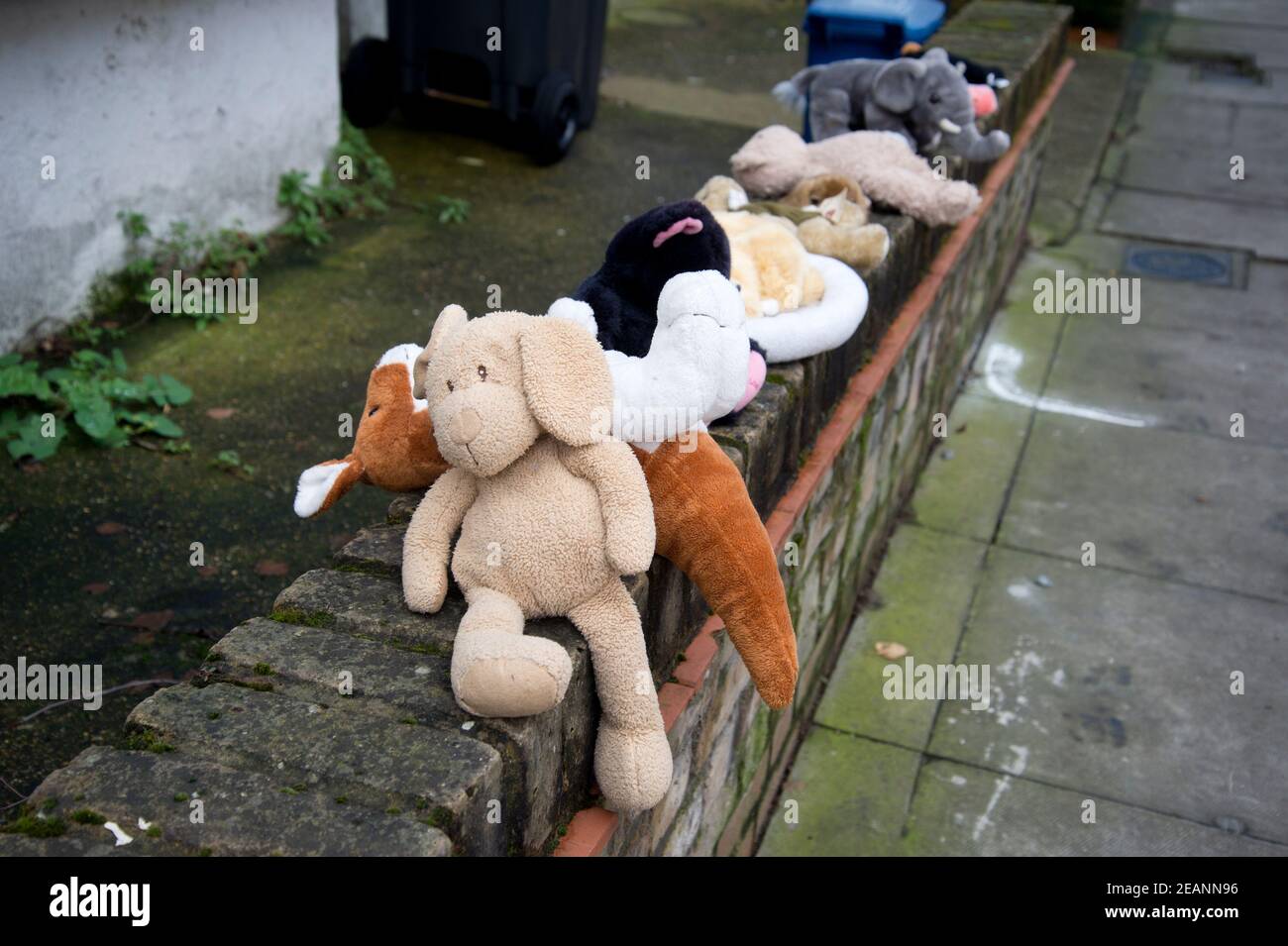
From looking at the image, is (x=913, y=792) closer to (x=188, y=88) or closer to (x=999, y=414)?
(x=999, y=414)

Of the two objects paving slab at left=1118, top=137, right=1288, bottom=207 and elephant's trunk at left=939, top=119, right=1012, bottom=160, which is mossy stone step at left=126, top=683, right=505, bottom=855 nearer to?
elephant's trunk at left=939, top=119, right=1012, bottom=160

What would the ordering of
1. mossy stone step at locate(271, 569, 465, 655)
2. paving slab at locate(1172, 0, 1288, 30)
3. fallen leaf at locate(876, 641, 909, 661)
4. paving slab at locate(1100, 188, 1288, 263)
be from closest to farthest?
mossy stone step at locate(271, 569, 465, 655) → fallen leaf at locate(876, 641, 909, 661) → paving slab at locate(1100, 188, 1288, 263) → paving slab at locate(1172, 0, 1288, 30)

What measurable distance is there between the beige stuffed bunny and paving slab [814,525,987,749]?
2.18 meters

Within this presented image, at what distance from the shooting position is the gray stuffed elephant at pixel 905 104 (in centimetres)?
534

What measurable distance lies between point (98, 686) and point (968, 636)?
3013mm

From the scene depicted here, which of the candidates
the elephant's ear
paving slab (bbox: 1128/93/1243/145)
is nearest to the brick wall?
the elephant's ear

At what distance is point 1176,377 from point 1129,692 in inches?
116

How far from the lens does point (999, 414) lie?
6.67 metres

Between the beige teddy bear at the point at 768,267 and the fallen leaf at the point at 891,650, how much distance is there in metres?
1.61

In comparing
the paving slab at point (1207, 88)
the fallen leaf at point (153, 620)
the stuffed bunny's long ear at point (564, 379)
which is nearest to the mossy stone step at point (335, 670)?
the stuffed bunny's long ear at point (564, 379)

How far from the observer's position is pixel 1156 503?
5.89 meters

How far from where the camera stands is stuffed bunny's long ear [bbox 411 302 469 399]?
2471 millimetres

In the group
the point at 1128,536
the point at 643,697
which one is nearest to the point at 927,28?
the point at 1128,536

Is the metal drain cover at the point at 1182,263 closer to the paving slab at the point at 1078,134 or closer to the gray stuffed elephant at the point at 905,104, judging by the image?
the paving slab at the point at 1078,134
